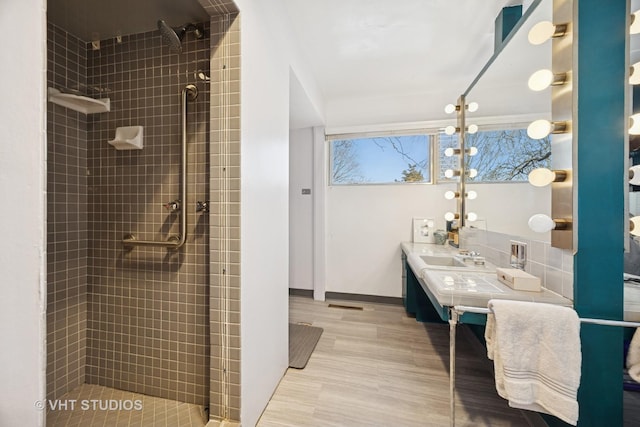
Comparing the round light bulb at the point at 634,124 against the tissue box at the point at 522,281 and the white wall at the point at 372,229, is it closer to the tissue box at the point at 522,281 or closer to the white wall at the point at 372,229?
the tissue box at the point at 522,281

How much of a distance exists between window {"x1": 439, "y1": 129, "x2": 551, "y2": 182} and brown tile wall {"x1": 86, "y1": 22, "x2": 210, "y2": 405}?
6.16 feet

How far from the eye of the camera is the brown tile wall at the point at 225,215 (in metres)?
1.16

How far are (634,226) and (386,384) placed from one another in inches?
60.1

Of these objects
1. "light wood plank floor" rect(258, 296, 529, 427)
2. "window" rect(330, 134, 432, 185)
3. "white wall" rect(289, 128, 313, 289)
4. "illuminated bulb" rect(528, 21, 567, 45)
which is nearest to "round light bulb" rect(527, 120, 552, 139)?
"illuminated bulb" rect(528, 21, 567, 45)

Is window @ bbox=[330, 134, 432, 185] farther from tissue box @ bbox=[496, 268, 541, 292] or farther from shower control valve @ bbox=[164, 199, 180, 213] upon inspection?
shower control valve @ bbox=[164, 199, 180, 213]

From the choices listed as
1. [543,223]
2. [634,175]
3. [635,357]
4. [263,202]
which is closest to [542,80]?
[634,175]

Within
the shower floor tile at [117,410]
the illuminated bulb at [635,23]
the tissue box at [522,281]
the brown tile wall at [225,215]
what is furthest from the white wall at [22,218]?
the illuminated bulb at [635,23]

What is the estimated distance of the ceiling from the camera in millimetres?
1727

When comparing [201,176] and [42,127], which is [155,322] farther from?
[42,127]

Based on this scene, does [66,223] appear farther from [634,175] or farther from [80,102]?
[634,175]

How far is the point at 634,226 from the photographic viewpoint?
1.08 metres

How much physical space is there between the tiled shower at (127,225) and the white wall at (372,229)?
1981 mm

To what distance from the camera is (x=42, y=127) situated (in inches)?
17.4

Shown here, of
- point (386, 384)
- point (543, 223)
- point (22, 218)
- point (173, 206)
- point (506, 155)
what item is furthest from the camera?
point (506, 155)
